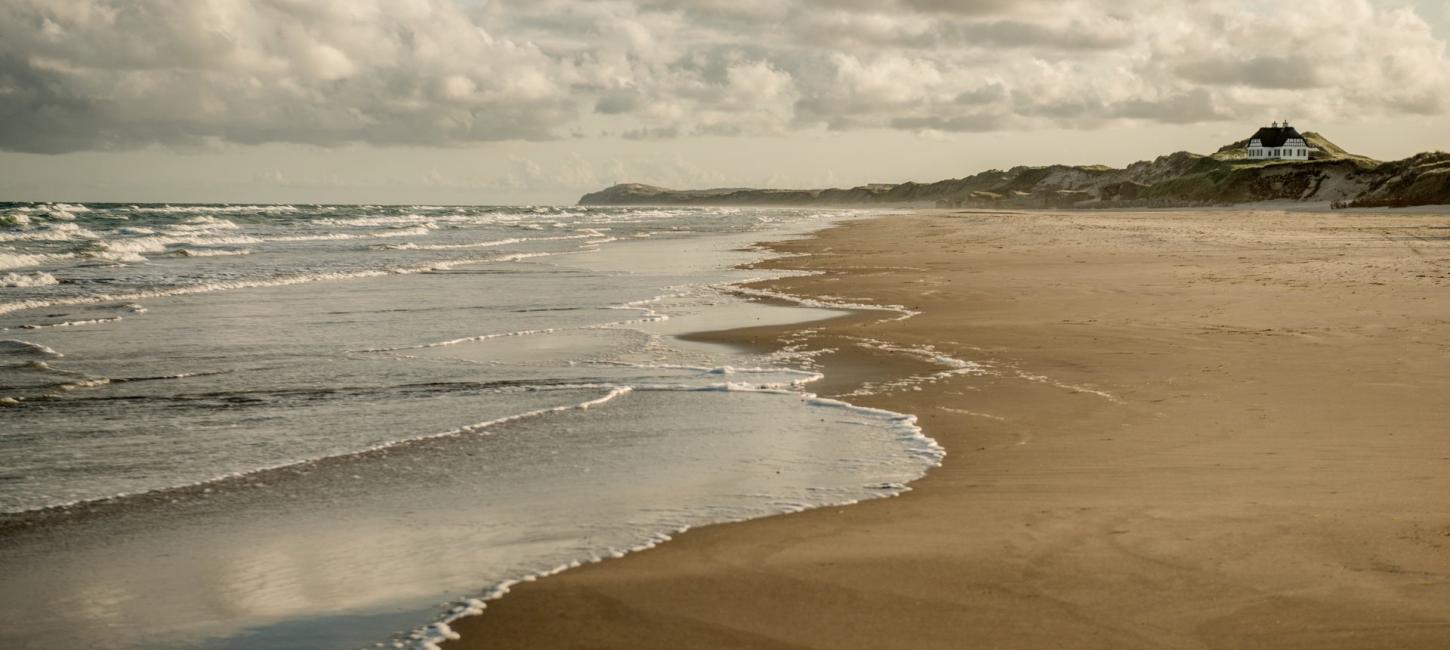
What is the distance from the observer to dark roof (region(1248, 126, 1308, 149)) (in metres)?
123

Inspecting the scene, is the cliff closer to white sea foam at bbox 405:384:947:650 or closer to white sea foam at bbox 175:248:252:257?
white sea foam at bbox 175:248:252:257

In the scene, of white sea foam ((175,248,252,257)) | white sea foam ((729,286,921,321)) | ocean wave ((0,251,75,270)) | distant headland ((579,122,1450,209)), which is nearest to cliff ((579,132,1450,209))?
distant headland ((579,122,1450,209))

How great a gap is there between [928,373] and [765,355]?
6.81ft

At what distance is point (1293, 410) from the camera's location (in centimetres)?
854

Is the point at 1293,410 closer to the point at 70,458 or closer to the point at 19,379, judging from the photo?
the point at 70,458

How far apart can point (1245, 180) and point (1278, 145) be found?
3446 cm

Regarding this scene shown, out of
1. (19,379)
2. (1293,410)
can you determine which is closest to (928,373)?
(1293,410)

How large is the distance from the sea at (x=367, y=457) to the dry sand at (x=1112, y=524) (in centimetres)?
44

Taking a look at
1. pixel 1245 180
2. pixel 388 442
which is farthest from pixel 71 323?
pixel 1245 180

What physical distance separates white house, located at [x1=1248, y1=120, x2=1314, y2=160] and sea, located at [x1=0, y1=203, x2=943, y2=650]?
12154cm

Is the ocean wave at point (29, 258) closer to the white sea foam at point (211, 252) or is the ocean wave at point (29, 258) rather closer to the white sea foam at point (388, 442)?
the white sea foam at point (211, 252)

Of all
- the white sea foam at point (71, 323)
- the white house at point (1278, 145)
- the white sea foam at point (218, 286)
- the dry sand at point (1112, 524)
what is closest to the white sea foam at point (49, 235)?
the white sea foam at point (218, 286)

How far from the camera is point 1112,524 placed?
5.67 meters

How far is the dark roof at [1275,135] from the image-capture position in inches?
4840
